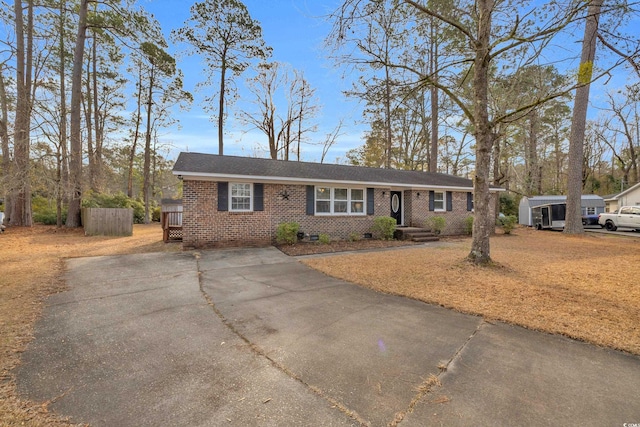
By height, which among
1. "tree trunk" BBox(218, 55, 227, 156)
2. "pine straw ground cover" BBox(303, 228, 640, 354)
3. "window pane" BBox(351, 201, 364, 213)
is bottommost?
"pine straw ground cover" BBox(303, 228, 640, 354)

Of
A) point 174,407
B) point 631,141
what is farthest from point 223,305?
point 631,141

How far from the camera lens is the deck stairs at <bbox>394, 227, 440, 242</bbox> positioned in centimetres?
1229

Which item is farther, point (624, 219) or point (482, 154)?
point (624, 219)

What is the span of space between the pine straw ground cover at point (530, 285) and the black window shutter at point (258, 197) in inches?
131

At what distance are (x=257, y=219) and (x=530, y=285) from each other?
8.19m

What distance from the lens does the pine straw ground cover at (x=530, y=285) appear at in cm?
370

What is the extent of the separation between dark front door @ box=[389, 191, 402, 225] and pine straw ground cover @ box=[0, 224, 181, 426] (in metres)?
9.72

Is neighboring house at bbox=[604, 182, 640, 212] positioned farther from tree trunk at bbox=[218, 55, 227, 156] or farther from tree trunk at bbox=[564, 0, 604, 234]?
tree trunk at bbox=[218, 55, 227, 156]

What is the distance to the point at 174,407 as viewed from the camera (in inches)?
83.4

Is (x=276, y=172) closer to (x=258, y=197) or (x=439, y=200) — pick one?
(x=258, y=197)

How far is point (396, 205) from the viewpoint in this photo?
13945 millimetres

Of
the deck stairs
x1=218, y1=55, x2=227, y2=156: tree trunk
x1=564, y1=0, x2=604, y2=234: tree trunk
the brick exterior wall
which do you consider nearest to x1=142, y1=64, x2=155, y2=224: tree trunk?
x1=218, y1=55, x2=227, y2=156: tree trunk

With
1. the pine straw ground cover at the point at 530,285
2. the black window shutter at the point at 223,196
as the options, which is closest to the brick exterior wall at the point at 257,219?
the black window shutter at the point at 223,196

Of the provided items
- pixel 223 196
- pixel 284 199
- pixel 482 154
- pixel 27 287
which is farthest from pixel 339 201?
pixel 27 287
